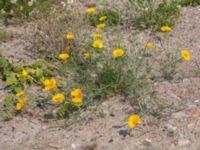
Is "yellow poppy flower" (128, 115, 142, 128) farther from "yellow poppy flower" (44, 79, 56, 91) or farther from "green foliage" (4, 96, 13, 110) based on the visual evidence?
"green foliage" (4, 96, 13, 110)

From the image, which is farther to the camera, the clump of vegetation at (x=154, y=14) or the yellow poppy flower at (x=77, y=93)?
the clump of vegetation at (x=154, y=14)

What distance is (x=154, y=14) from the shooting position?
5.09 m

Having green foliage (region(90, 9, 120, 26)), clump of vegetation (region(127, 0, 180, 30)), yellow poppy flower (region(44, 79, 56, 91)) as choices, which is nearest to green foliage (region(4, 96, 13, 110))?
yellow poppy flower (region(44, 79, 56, 91))

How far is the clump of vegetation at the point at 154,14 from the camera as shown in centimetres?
505

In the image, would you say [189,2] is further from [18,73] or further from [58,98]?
[58,98]

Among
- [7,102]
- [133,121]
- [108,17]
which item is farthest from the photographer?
[108,17]

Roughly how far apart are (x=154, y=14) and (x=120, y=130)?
1918 mm

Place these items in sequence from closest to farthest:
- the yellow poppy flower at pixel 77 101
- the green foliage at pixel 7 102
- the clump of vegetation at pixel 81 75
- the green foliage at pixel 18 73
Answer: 1. the yellow poppy flower at pixel 77 101
2. the clump of vegetation at pixel 81 75
3. the green foliage at pixel 7 102
4. the green foliage at pixel 18 73

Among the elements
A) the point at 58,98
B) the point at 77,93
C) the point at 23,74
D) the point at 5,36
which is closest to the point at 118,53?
the point at 77,93

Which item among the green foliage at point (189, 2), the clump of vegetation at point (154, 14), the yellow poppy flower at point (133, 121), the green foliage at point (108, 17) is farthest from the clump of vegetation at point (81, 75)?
the green foliage at point (189, 2)

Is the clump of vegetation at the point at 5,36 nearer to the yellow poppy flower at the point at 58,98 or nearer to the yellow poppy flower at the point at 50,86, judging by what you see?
the yellow poppy flower at the point at 50,86

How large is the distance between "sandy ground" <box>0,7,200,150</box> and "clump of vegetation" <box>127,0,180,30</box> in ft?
3.71

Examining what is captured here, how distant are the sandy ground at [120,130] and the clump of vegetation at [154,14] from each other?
113 centimetres

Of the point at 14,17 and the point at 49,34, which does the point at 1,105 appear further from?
the point at 14,17
